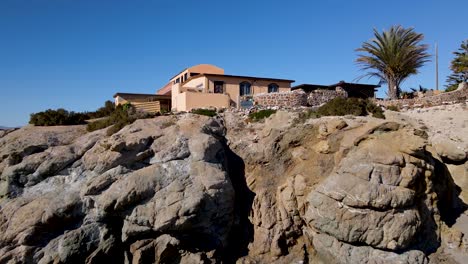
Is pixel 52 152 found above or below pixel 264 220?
above

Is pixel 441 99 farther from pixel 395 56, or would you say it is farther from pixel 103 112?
pixel 103 112

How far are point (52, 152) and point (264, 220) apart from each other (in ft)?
47.0

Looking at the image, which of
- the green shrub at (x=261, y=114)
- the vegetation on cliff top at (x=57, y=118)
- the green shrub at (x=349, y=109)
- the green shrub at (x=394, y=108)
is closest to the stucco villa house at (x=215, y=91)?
the green shrub at (x=261, y=114)

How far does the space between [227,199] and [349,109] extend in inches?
484

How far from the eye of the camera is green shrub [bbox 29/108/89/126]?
26219 millimetres

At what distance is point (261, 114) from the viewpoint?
27141 millimetres

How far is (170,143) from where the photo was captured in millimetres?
21016

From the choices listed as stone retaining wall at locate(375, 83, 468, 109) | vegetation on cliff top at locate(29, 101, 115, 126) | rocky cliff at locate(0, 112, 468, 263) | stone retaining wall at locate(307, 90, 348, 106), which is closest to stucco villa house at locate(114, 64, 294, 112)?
stone retaining wall at locate(307, 90, 348, 106)

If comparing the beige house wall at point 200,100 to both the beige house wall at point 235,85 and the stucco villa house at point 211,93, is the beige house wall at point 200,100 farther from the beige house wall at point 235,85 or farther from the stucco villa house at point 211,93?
the beige house wall at point 235,85

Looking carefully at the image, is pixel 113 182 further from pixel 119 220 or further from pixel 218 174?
pixel 218 174

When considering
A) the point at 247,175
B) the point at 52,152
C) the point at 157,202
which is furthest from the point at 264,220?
the point at 52,152

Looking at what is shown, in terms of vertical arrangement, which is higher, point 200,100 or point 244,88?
point 244,88

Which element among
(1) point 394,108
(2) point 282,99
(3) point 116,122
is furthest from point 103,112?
(1) point 394,108

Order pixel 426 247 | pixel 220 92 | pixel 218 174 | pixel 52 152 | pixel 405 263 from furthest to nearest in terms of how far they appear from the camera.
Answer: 1. pixel 220 92
2. pixel 52 152
3. pixel 218 174
4. pixel 426 247
5. pixel 405 263
